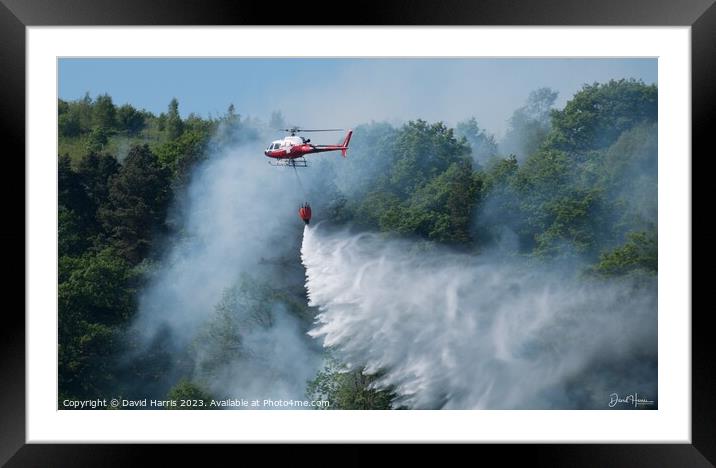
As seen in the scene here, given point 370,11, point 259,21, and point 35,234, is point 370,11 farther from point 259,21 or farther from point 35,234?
point 35,234

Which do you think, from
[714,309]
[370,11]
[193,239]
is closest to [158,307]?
[193,239]

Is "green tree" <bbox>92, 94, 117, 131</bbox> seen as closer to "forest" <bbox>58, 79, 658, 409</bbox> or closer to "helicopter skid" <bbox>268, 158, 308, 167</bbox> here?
"forest" <bbox>58, 79, 658, 409</bbox>

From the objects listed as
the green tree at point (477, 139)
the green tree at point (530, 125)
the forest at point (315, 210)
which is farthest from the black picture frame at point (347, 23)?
the green tree at point (477, 139)

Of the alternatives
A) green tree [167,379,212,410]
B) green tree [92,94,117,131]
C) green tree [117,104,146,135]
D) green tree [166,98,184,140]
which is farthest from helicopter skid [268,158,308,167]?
green tree [167,379,212,410]

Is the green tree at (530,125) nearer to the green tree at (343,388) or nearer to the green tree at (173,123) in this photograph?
the green tree at (343,388)

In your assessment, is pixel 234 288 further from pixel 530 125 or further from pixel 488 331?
pixel 530 125
